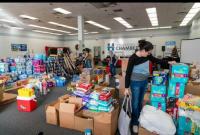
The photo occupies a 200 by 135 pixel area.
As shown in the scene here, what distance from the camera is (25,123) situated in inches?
113

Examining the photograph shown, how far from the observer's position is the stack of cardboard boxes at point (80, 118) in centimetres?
232

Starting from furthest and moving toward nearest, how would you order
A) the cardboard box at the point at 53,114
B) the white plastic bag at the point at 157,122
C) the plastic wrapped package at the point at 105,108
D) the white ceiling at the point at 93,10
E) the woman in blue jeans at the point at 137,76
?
1. the white ceiling at the point at 93,10
2. the cardboard box at the point at 53,114
3. the plastic wrapped package at the point at 105,108
4. the woman in blue jeans at the point at 137,76
5. the white plastic bag at the point at 157,122

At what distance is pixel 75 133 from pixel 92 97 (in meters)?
0.65

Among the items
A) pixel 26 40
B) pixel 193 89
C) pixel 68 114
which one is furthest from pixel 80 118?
pixel 26 40

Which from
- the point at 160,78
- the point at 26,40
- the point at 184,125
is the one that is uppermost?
the point at 26,40

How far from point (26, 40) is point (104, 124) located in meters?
11.6

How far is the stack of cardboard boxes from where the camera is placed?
2.32 meters

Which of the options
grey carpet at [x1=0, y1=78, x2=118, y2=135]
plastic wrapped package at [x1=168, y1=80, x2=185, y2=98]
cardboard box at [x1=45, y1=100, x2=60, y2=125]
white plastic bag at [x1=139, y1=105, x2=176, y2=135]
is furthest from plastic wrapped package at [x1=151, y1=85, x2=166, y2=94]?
cardboard box at [x1=45, y1=100, x2=60, y2=125]

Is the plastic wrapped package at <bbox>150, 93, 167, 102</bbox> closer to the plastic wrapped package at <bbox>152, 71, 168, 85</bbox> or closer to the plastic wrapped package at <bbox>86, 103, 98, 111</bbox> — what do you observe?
the plastic wrapped package at <bbox>152, 71, 168, 85</bbox>

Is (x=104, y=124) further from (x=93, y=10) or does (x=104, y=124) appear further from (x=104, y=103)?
(x=93, y=10)

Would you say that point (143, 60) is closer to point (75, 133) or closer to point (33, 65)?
point (75, 133)

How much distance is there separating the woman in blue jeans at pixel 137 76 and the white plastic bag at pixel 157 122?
229 millimetres

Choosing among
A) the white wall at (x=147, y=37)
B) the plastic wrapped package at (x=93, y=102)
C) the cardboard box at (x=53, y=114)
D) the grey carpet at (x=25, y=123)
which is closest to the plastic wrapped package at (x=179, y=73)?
the plastic wrapped package at (x=93, y=102)

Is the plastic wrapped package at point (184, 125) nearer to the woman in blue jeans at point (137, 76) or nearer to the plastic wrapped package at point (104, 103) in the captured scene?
the woman in blue jeans at point (137, 76)
